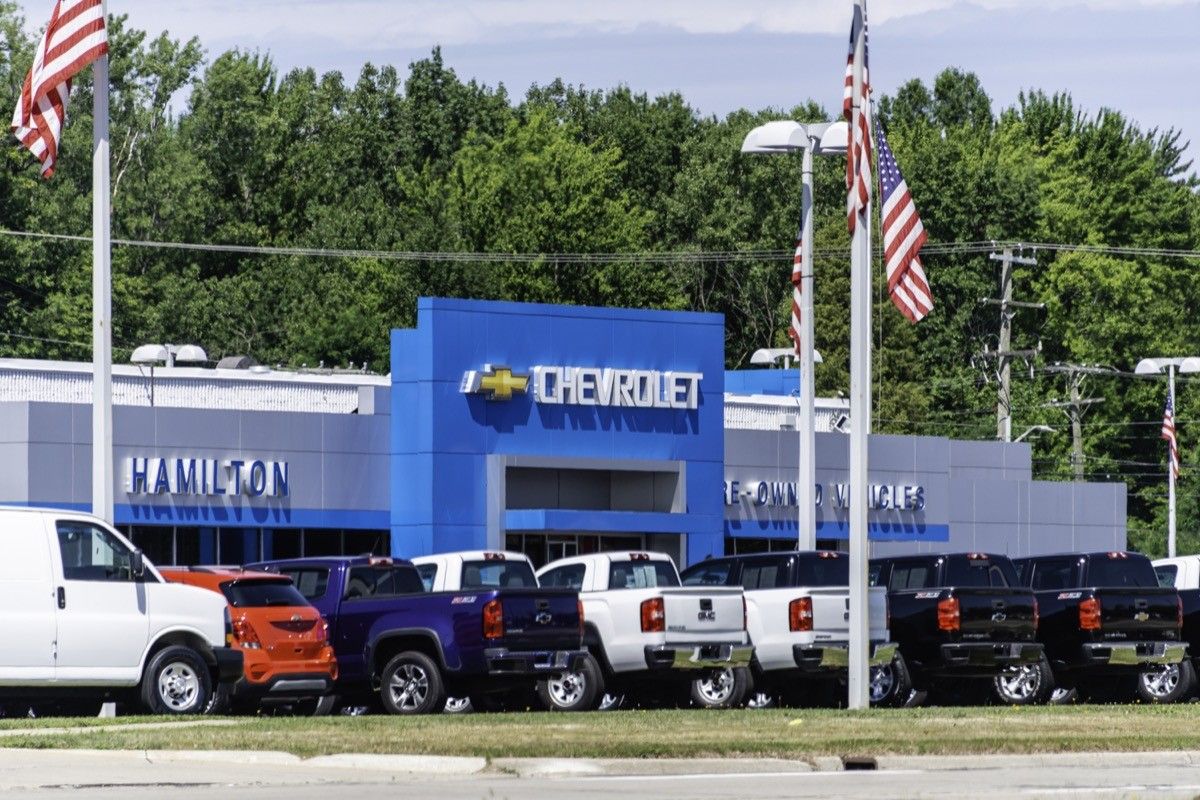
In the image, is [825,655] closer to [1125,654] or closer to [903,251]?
[1125,654]

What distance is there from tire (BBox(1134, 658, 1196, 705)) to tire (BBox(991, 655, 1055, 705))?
178 cm

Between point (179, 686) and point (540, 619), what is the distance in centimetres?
371

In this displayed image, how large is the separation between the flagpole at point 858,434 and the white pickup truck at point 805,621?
1.77ft

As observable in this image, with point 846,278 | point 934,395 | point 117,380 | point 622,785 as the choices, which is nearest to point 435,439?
point 117,380

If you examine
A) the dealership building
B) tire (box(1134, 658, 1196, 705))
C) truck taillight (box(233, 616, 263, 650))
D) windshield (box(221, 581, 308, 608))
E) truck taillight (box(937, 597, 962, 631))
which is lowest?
tire (box(1134, 658, 1196, 705))

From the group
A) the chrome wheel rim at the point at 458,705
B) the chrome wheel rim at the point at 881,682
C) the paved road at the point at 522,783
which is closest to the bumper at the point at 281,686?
the chrome wheel rim at the point at 458,705

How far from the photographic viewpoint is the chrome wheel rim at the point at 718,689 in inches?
1086

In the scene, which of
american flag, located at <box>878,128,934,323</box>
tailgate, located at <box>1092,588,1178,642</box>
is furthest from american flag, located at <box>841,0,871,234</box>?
tailgate, located at <box>1092,588,1178,642</box>

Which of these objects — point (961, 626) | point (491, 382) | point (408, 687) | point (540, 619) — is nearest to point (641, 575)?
point (540, 619)

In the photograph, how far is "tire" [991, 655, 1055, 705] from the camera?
98.0 feet

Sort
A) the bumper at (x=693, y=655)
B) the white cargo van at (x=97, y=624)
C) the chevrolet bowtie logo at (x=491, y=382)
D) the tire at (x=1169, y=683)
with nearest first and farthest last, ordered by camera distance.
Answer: the white cargo van at (x=97, y=624)
the bumper at (x=693, y=655)
the tire at (x=1169, y=683)
the chevrolet bowtie logo at (x=491, y=382)

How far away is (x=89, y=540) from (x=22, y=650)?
4.25ft

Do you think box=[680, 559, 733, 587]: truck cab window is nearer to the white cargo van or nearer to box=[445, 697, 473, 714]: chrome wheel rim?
box=[445, 697, 473, 714]: chrome wheel rim

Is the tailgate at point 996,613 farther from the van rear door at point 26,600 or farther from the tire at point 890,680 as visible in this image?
the van rear door at point 26,600
